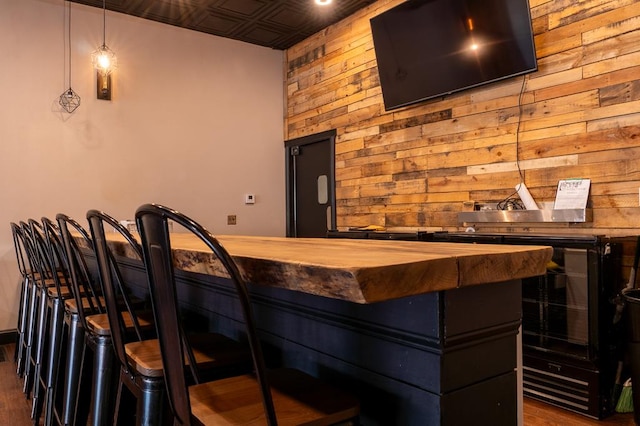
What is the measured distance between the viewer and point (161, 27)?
16.2ft

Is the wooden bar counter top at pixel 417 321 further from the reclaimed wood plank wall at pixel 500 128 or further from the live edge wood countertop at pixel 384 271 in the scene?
the reclaimed wood plank wall at pixel 500 128

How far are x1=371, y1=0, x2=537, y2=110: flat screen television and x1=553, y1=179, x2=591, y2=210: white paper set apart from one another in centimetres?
78

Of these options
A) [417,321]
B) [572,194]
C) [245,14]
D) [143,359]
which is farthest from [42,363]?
[245,14]

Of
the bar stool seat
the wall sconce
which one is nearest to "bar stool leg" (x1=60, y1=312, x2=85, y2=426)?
the bar stool seat

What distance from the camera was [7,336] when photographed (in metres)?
4.14

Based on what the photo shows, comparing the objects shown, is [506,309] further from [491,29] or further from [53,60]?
[53,60]

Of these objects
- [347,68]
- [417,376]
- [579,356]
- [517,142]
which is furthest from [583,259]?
[347,68]

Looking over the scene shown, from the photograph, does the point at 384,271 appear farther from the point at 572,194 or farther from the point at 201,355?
the point at 572,194

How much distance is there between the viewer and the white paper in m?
2.96

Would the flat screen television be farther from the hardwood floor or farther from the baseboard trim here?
the baseboard trim

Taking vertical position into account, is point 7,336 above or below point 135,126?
below

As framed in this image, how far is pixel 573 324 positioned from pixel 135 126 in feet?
13.3

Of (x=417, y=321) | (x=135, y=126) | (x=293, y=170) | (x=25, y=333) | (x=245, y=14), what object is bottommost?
(x=25, y=333)

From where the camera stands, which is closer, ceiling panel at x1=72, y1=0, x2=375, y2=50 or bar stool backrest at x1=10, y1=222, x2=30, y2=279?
bar stool backrest at x1=10, y1=222, x2=30, y2=279
